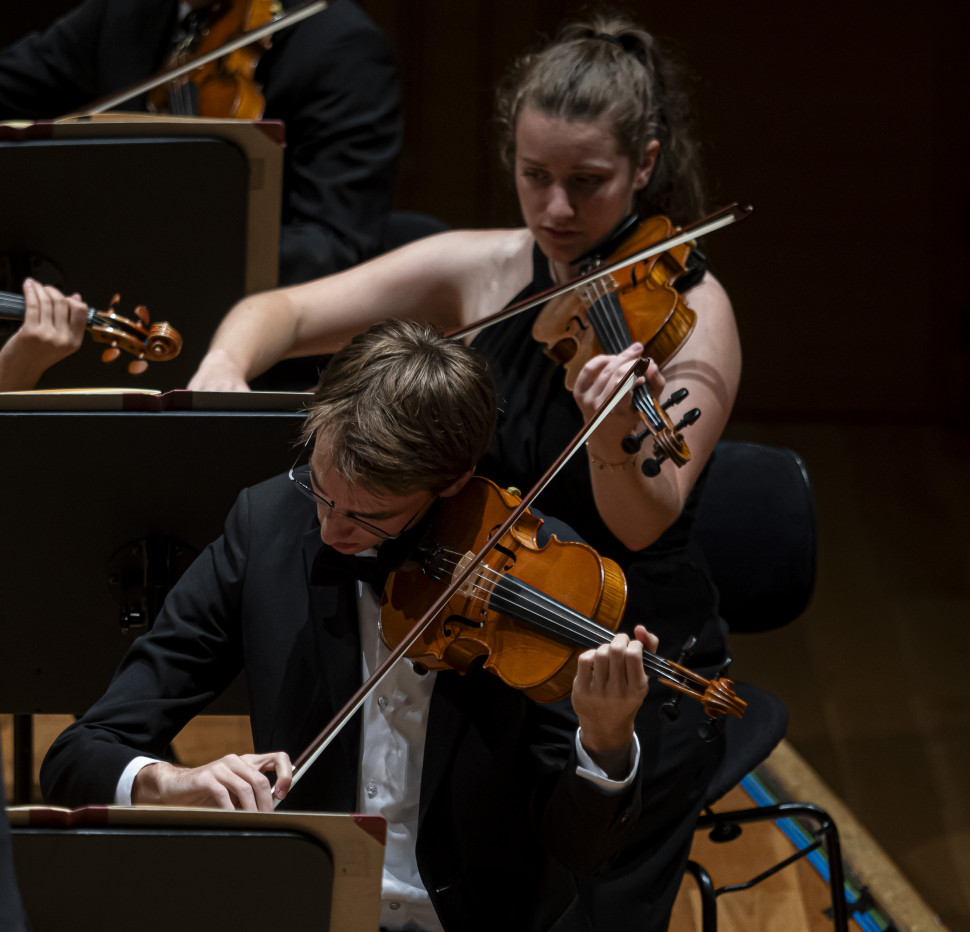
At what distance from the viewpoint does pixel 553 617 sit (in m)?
1.10

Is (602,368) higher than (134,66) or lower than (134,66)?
lower

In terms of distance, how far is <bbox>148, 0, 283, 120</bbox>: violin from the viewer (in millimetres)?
1946

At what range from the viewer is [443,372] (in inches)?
42.9

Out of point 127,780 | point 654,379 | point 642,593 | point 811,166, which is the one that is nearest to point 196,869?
point 127,780

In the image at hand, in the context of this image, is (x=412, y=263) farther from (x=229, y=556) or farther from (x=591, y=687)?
(x=591, y=687)

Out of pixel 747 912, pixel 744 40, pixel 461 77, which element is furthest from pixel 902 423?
pixel 747 912

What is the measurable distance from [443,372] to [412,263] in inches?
24.9

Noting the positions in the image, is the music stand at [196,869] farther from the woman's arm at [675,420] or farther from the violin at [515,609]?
the woman's arm at [675,420]

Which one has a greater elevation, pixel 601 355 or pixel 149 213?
pixel 149 213

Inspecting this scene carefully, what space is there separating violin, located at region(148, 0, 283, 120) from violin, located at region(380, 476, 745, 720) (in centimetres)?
105

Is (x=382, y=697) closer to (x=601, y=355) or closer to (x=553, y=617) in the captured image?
(x=553, y=617)

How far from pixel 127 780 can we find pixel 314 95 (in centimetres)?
129

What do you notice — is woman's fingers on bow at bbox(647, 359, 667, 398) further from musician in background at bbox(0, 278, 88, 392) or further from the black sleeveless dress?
musician in background at bbox(0, 278, 88, 392)

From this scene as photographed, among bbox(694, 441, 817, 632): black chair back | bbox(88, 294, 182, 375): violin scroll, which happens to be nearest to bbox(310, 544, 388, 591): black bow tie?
bbox(88, 294, 182, 375): violin scroll
